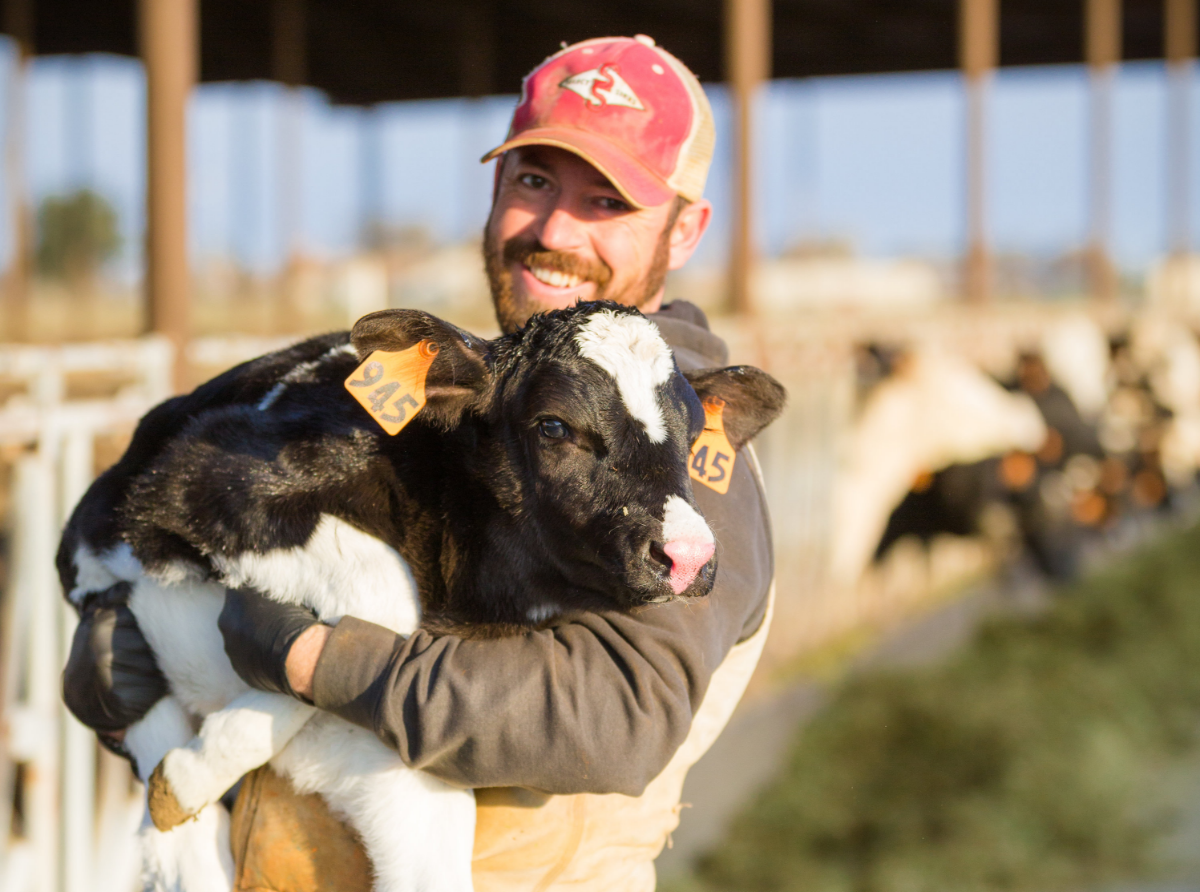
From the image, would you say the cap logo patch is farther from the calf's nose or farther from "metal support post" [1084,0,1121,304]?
"metal support post" [1084,0,1121,304]

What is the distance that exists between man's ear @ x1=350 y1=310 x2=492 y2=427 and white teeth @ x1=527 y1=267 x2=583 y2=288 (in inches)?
8.3

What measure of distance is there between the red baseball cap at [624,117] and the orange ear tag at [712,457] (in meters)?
0.31

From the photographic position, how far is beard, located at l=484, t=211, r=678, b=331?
A: 70.1 inches

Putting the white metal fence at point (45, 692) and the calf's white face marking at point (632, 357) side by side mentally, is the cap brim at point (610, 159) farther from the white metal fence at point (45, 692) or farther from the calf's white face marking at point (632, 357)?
the white metal fence at point (45, 692)

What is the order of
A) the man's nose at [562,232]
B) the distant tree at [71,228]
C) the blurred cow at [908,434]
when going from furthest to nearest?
the distant tree at [71,228]
the blurred cow at [908,434]
the man's nose at [562,232]

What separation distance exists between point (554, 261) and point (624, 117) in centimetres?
22

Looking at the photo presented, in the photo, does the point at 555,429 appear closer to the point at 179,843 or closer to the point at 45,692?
the point at 179,843

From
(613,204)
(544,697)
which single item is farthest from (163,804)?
(613,204)

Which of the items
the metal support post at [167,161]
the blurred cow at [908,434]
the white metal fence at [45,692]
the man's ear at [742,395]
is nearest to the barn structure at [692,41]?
the blurred cow at [908,434]

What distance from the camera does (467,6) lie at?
1282 cm

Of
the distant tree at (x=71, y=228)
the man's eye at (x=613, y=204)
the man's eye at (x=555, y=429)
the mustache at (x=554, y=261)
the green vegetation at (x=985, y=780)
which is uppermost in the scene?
the distant tree at (x=71, y=228)

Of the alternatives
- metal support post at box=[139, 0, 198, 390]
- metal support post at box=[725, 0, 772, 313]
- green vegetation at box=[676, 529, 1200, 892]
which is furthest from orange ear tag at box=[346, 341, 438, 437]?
metal support post at box=[725, 0, 772, 313]

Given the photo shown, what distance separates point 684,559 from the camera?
1.36 meters

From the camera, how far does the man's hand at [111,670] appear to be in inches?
65.6
